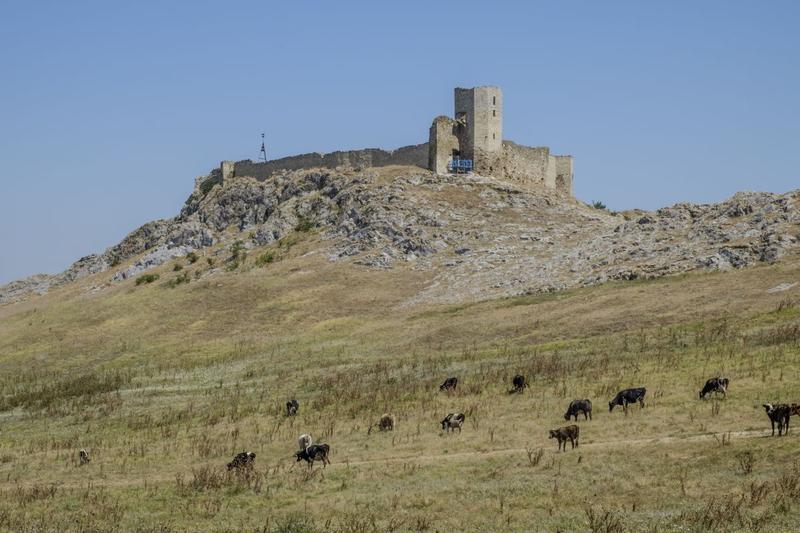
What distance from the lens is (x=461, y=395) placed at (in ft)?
131

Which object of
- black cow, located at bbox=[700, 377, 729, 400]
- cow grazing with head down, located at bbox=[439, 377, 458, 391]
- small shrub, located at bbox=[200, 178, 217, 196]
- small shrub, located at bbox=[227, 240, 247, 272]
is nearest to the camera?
black cow, located at bbox=[700, 377, 729, 400]

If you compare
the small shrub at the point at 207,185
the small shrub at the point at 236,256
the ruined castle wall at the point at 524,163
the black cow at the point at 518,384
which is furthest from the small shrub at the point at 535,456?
the small shrub at the point at 207,185

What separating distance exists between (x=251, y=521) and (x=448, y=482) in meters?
5.67

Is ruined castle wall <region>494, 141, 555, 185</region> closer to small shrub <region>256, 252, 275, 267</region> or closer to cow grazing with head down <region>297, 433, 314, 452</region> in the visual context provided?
small shrub <region>256, 252, 275, 267</region>

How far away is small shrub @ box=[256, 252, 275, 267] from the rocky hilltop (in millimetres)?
5591

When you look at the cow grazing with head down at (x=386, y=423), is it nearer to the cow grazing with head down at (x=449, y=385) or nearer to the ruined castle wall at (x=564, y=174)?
the cow grazing with head down at (x=449, y=385)

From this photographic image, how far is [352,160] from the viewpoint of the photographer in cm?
10875

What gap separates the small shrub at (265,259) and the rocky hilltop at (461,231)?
5.59 m

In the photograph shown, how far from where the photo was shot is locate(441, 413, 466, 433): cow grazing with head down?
33.6 m

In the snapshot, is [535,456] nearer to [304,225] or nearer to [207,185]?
[304,225]

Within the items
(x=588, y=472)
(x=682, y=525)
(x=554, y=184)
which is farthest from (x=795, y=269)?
(x=554, y=184)

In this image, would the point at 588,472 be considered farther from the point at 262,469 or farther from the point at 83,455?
the point at 83,455

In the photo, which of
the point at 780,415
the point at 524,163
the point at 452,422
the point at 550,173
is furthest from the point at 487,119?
the point at 780,415

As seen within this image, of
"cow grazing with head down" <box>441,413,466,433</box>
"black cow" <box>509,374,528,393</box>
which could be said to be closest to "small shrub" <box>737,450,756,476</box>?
"cow grazing with head down" <box>441,413,466,433</box>
